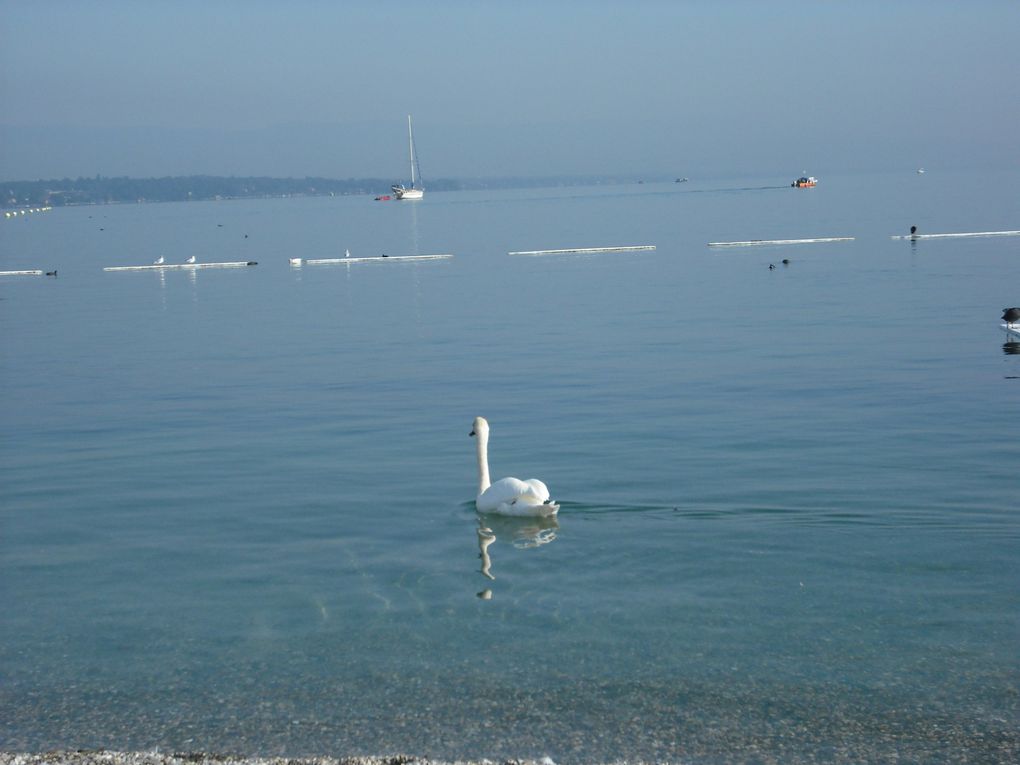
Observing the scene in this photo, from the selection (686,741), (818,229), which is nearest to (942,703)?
(686,741)

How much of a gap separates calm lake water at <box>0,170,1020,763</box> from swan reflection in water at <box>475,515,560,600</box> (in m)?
0.09

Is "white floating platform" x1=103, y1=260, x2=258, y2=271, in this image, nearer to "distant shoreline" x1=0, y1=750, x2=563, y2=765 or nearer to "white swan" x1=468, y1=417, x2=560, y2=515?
"white swan" x1=468, y1=417, x2=560, y2=515

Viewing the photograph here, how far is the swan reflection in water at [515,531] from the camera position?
15.4 m

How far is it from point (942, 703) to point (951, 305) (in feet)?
107

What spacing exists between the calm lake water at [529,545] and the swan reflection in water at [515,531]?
0.29 ft

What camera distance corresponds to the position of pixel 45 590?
14.5 m

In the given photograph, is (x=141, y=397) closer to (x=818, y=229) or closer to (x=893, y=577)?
(x=893, y=577)

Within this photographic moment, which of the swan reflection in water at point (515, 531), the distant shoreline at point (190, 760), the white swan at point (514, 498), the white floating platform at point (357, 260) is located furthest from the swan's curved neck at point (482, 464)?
the white floating platform at point (357, 260)

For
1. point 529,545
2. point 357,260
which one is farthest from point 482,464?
point 357,260

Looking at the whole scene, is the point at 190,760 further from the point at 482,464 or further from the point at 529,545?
the point at 482,464

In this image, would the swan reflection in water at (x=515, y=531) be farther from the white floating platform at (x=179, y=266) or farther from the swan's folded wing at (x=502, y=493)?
the white floating platform at (x=179, y=266)

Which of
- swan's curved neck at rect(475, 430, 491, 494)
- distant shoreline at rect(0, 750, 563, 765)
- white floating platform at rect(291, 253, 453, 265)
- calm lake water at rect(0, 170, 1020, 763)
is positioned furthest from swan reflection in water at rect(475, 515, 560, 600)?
white floating platform at rect(291, 253, 453, 265)

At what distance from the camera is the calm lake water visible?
10523mm

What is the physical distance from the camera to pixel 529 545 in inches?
606
